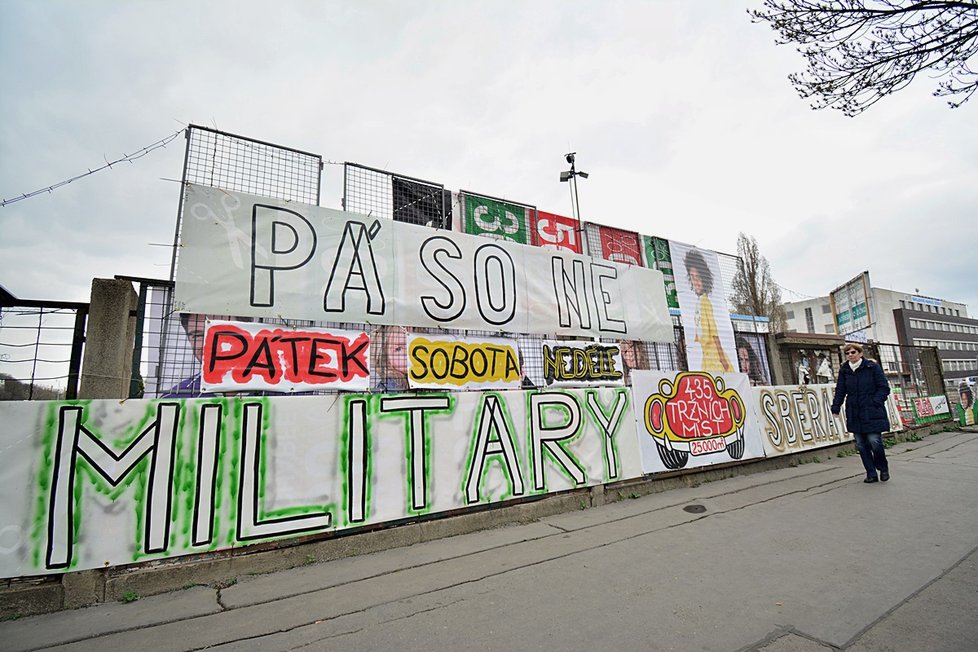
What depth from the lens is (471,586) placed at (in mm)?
3197

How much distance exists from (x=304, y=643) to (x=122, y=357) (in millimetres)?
2836

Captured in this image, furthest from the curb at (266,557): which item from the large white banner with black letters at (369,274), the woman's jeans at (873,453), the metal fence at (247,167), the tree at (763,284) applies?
the tree at (763,284)

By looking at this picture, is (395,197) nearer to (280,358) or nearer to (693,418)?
(280,358)

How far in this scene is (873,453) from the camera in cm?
626

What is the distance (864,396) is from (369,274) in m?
7.16

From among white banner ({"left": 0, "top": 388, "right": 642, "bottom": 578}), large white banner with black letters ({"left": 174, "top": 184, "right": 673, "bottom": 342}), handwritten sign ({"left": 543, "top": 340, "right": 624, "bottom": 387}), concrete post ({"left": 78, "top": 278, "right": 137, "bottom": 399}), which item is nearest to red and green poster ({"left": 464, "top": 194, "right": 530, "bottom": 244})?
large white banner with black letters ({"left": 174, "top": 184, "right": 673, "bottom": 342})

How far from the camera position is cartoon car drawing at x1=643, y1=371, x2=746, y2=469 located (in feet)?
20.9

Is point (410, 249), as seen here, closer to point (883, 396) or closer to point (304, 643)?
point (304, 643)

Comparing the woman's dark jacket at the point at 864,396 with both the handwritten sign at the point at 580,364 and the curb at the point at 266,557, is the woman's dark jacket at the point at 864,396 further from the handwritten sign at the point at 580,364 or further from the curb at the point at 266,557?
the handwritten sign at the point at 580,364

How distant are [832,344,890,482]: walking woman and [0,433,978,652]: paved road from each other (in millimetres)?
1381

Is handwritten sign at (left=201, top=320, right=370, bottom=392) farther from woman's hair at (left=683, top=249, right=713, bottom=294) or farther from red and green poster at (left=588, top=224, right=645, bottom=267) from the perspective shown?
woman's hair at (left=683, top=249, right=713, bottom=294)

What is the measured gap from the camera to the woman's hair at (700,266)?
8.95 metres

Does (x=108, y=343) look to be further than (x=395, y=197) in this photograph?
No

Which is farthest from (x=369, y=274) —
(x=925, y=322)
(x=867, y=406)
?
(x=925, y=322)
